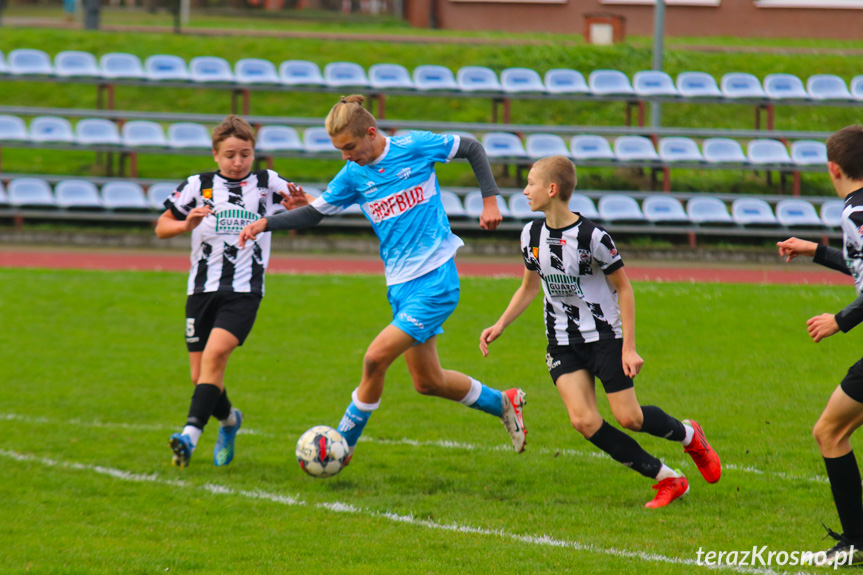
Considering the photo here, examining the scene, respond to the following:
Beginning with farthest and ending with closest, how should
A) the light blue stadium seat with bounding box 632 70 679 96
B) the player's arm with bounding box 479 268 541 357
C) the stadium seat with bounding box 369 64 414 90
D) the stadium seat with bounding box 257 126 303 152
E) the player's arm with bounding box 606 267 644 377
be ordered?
1. the stadium seat with bounding box 369 64 414 90
2. the light blue stadium seat with bounding box 632 70 679 96
3. the stadium seat with bounding box 257 126 303 152
4. the player's arm with bounding box 479 268 541 357
5. the player's arm with bounding box 606 267 644 377

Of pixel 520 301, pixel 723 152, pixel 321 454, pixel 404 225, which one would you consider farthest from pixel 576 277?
pixel 723 152

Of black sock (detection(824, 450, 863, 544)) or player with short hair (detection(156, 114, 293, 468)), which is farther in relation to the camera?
player with short hair (detection(156, 114, 293, 468))

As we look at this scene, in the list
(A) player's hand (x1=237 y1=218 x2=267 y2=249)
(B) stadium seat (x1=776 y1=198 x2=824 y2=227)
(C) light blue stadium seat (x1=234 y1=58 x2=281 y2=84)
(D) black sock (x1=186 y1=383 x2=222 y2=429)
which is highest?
(C) light blue stadium seat (x1=234 y1=58 x2=281 y2=84)

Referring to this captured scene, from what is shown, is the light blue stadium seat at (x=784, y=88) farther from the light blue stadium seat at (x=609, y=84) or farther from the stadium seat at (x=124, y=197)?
the stadium seat at (x=124, y=197)

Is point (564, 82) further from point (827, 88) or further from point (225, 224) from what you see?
point (225, 224)

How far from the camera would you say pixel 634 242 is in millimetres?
17438

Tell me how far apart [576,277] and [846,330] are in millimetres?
1380

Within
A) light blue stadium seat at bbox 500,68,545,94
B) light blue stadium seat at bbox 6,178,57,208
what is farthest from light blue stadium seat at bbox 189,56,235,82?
light blue stadium seat at bbox 500,68,545,94

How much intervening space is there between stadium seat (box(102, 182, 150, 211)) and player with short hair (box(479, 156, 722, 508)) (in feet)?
45.1

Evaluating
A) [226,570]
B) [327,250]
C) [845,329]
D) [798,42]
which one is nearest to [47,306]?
[327,250]

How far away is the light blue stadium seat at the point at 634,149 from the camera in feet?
59.6

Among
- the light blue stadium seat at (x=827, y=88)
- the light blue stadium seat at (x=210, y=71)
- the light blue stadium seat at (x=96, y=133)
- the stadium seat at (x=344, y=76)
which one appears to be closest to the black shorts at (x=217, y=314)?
the light blue stadium seat at (x=96, y=133)

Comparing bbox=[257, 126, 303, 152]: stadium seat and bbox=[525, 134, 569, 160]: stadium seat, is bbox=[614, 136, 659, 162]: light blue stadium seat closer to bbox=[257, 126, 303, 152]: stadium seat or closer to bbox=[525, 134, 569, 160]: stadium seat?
bbox=[525, 134, 569, 160]: stadium seat

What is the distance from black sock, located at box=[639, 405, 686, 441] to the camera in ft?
16.0
